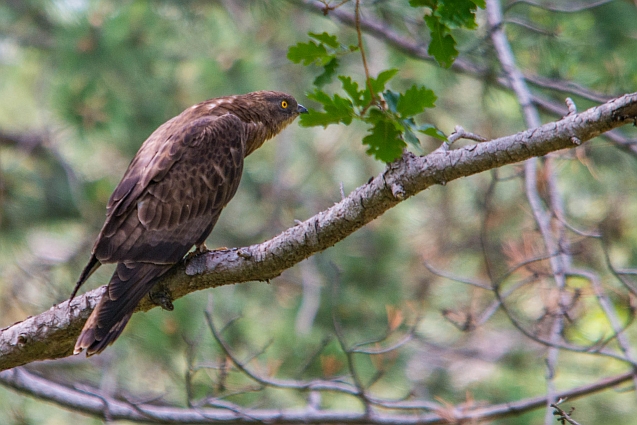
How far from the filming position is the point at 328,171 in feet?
30.7

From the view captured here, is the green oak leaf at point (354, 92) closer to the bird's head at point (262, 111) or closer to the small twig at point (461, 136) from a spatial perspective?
the small twig at point (461, 136)

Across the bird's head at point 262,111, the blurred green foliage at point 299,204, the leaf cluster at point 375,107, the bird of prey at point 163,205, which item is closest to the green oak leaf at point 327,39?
the leaf cluster at point 375,107

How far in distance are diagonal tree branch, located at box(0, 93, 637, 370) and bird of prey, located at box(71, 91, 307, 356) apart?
0.40 ft

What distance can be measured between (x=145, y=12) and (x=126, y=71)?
64 centimetres

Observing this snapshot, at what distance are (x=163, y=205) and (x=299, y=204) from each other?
180 inches

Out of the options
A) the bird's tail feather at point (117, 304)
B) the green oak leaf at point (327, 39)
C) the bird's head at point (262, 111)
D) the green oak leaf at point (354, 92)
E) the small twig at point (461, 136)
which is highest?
the bird's head at point (262, 111)

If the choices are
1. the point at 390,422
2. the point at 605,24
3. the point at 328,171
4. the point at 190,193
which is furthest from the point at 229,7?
the point at 390,422

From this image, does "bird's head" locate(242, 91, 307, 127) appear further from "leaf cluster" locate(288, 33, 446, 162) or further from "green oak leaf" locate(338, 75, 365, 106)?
"green oak leaf" locate(338, 75, 365, 106)

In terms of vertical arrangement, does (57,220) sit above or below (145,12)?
below

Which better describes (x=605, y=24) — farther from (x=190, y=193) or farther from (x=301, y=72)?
(x=190, y=193)

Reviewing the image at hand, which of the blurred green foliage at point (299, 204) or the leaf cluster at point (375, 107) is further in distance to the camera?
the blurred green foliage at point (299, 204)

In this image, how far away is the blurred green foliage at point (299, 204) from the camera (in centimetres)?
588

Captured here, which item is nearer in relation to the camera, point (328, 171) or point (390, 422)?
point (390, 422)

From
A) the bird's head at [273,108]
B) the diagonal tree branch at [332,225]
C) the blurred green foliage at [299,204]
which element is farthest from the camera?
the blurred green foliage at [299,204]
